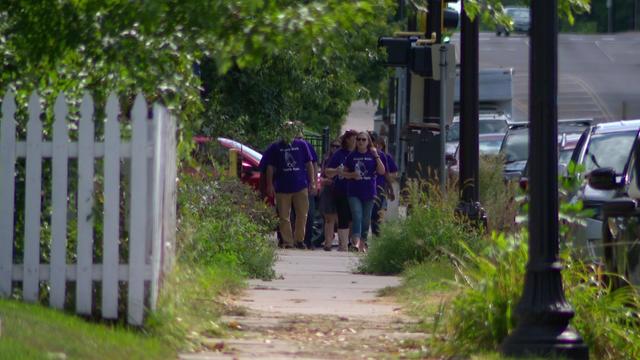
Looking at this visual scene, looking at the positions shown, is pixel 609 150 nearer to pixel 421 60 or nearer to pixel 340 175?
pixel 421 60

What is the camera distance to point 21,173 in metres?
8.50

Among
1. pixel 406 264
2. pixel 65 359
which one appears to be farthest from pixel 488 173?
pixel 65 359

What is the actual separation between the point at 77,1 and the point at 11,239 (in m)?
1.56

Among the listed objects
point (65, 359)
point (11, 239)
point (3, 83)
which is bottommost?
point (65, 359)

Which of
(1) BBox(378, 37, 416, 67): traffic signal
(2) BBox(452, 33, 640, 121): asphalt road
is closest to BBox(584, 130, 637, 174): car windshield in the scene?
(1) BBox(378, 37, 416, 67): traffic signal

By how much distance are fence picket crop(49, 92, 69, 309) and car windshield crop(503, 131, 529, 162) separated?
15928 mm

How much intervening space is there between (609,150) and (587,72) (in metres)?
37.2

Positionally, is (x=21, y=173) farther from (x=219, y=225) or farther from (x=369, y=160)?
(x=369, y=160)

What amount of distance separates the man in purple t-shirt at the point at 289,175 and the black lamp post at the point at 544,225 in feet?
31.6

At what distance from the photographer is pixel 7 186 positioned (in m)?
8.14

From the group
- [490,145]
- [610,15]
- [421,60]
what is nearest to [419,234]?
[421,60]

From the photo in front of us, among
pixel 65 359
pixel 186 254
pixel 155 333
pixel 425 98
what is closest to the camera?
pixel 65 359

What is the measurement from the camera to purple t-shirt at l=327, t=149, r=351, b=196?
17.3 m

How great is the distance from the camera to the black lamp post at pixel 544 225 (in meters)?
7.43
